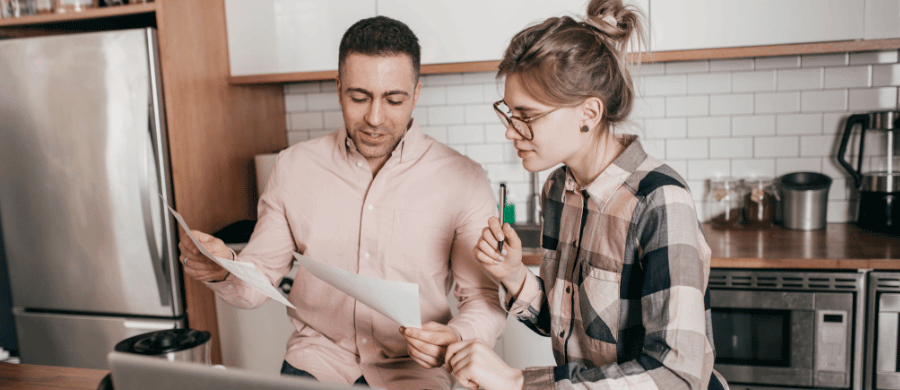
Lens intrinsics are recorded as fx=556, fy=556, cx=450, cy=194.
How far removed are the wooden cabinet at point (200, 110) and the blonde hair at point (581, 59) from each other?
5.32 feet

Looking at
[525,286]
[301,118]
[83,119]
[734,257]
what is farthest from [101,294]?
[734,257]

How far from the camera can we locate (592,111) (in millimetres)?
1065

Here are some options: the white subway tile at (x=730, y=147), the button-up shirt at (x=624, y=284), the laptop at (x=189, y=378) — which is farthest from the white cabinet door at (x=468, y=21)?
the laptop at (x=189, y=378)

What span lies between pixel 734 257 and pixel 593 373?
1.24 metres

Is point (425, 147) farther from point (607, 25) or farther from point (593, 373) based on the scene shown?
point (593, 373)

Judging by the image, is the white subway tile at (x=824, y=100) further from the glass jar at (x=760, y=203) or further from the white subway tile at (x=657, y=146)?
the white subway tile at (x=657, y=146)

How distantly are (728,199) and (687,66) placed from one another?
609 millimetres

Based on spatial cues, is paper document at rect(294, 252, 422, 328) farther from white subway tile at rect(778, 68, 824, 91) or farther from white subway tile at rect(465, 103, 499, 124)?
white subway tile at rect(778, 68, 824, 91)

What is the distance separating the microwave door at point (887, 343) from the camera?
1.82 meters

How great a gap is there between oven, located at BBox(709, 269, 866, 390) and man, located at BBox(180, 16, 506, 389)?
1031 mm

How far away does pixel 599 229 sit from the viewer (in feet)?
3.58

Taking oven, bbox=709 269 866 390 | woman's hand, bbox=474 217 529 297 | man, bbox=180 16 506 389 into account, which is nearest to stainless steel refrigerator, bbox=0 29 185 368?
man, bbox=180 16 506 389

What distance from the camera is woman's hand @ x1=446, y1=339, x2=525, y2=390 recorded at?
0.92 metres

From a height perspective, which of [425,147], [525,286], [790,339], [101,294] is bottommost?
[790,339]
